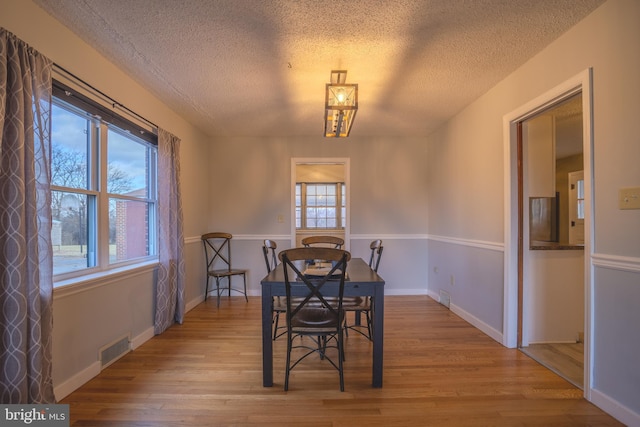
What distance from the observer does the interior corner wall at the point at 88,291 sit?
1.86 meters

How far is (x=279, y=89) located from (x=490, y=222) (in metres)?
2.48

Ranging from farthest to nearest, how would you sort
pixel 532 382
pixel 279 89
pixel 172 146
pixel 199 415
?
1. pixel 172 146
2. pixel 279 89
3. pixel 532 382
4. pixel 199 415

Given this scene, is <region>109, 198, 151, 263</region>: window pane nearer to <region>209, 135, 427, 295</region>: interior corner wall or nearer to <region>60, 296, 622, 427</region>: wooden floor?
<region>60, 296, 622, 427</region>: wooden floor

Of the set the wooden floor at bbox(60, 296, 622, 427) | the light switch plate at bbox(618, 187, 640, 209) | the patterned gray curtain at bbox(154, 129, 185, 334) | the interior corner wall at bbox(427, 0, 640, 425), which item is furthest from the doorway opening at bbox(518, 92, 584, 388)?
the patterned gray curtain at bbox(154, 129, 185, 334)

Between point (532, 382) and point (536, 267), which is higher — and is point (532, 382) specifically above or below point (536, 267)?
below

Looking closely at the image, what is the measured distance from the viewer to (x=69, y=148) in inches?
87.6

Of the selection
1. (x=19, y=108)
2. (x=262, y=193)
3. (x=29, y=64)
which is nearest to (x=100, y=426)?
(x=19, y=108)

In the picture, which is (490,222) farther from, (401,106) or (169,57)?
(169,57)

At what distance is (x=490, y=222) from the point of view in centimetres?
306

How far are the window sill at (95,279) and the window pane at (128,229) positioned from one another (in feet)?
0.49

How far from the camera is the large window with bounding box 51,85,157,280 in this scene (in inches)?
84.4

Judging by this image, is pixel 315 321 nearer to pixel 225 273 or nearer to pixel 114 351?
pixel 114 351

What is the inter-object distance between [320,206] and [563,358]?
17.1ft

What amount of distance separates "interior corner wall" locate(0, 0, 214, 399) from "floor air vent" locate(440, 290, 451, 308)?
137 inches
